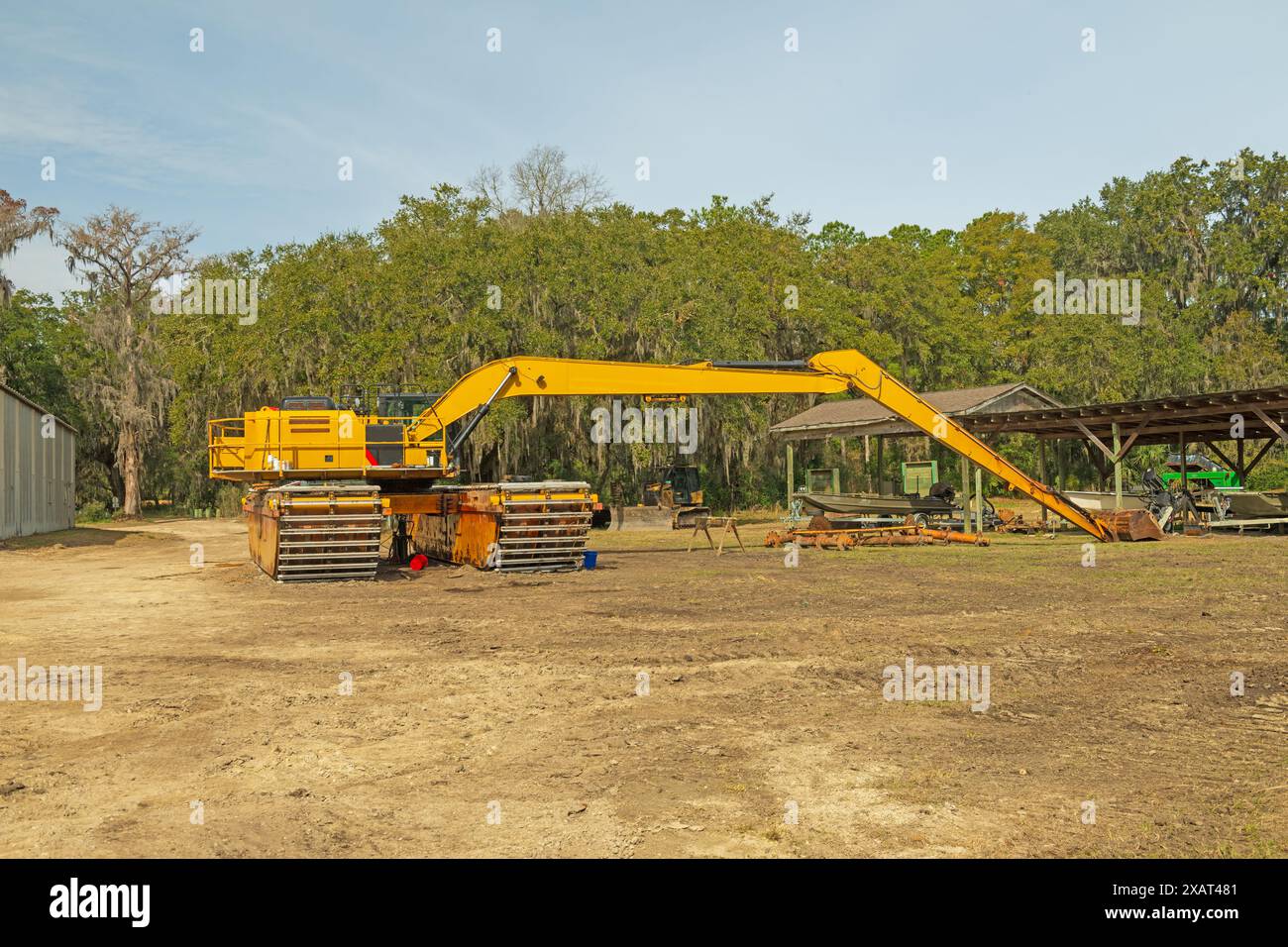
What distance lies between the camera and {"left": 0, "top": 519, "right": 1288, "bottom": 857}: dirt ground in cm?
555

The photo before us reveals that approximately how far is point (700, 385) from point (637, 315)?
1755 cm

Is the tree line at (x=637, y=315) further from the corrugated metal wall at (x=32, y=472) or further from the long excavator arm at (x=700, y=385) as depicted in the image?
the long excavator arm at (x=700, y=385)

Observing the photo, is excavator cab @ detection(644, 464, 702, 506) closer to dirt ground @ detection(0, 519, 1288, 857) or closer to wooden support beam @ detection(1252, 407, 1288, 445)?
wooden support beam @ detection(1252, 407, 1288, 445)

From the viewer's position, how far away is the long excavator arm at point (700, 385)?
862 inches

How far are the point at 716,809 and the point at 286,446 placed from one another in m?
16.6

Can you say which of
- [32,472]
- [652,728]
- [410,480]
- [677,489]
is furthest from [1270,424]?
[32,472]

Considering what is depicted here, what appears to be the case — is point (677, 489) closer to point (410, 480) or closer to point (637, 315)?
point (637, 315)

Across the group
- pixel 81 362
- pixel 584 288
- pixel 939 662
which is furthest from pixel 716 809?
pixel 81 362

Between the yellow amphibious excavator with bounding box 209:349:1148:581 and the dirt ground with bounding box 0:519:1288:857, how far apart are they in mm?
2491

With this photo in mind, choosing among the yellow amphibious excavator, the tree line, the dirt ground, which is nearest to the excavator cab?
the tree line

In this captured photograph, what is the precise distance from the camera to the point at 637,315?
40.6 metres

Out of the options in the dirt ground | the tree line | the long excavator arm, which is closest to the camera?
the dirt ground

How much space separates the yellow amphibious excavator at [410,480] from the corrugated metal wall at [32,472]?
13557mm

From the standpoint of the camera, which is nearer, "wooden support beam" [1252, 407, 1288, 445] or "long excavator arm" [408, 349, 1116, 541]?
"long excavator arm" [408, 349, 1116, 541]
